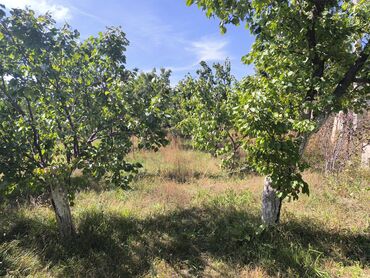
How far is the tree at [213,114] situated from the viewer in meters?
9.16

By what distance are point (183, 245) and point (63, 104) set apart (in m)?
3.07

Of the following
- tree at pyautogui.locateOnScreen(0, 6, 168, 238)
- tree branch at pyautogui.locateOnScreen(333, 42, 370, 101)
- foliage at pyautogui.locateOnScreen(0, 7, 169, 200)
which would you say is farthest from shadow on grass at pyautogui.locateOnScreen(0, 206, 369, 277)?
tree branch at pyautogui.locateOnScreen(333, 42, 370, 101)

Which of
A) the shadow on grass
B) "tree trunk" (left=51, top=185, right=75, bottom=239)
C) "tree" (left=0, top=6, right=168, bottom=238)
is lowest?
the shadow on grass

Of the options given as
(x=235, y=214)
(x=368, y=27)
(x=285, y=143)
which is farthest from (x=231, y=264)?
(x=368, y=27)

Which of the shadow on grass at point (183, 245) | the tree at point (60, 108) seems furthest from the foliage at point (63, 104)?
the shadow on grass at point (183, 245)

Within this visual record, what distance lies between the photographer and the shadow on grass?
4.32 meters

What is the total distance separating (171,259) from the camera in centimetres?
464

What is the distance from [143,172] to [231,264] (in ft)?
18.8

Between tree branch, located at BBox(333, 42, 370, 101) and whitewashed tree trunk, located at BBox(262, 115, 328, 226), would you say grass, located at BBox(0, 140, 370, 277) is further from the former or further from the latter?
tree branch, located at BBox(333, 42, 370, 101)

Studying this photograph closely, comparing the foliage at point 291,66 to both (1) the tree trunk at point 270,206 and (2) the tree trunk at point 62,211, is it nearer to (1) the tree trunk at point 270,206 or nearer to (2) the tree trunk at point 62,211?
(1) the tree trunk at point 270,206

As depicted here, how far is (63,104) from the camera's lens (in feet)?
15.0

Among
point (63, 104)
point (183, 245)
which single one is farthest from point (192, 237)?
point (63, 104)

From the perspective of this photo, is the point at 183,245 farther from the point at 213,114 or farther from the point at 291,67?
the point at 213,114

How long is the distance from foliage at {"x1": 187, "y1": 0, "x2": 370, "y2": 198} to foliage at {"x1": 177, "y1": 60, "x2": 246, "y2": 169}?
3140 millimetres
